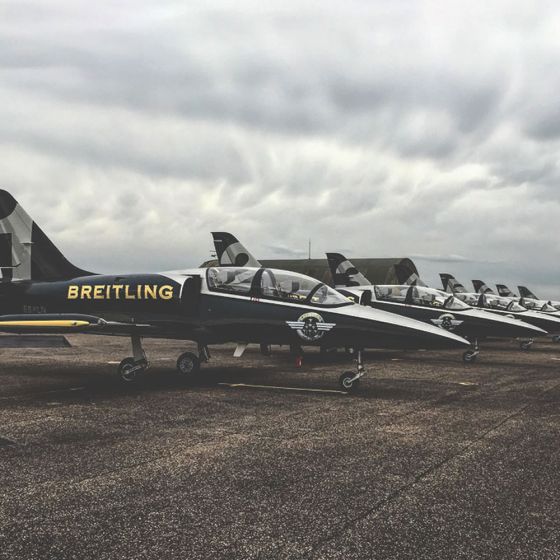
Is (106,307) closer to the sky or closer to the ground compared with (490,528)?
closer to the sky

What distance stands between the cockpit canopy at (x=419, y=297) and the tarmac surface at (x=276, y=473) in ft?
26.7

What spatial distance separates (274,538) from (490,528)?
5.37ft

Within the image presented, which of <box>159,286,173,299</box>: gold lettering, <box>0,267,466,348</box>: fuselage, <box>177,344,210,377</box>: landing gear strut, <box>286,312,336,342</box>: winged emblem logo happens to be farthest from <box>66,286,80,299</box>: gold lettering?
<box>286,312,336,342</box>: winged emblem logo

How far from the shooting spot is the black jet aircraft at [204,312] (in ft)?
35.1

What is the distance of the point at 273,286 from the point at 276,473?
6.61 metres

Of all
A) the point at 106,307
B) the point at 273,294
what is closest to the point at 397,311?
the point at 273,294

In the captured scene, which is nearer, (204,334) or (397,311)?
(204,334)

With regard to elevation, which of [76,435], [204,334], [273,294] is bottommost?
[76,435]

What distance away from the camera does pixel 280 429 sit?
24.1 ft

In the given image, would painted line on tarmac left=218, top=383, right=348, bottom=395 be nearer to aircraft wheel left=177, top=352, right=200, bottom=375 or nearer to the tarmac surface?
the tarmac surface

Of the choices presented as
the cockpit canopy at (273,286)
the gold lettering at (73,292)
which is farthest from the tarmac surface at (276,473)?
the gold lettering at (73,292)

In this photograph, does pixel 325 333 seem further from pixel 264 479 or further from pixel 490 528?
pixel 490 528

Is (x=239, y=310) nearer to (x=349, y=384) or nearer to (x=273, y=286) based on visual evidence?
(x=273, y=286)

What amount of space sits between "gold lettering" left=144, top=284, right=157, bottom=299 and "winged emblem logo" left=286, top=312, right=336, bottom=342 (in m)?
3.30
